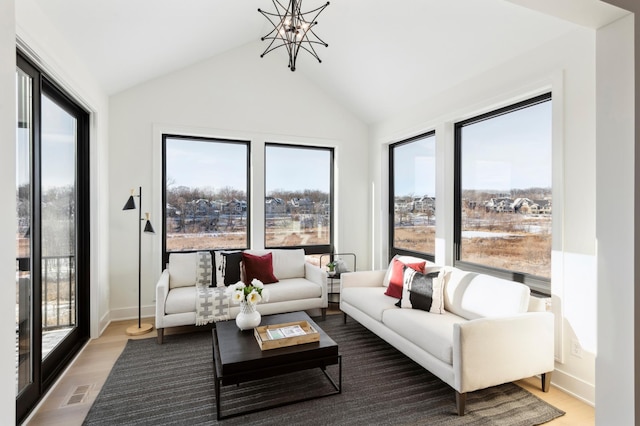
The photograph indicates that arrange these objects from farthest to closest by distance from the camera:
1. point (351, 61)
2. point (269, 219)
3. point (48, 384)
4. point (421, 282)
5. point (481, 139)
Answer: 1. point (269, 219)
2. point (351, 61)
3. point (481, 139)
4. point (421, 282)
5. point (48, 384)

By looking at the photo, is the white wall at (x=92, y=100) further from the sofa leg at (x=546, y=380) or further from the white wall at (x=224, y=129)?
the sofa leg at (x=546, y=380)

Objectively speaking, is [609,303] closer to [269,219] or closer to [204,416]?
[204,416]

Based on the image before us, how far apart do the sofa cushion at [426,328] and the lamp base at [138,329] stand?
2.51 meters

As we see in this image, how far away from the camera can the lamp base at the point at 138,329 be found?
3540mm

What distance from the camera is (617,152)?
163cm

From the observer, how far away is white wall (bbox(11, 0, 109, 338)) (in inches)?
84.3

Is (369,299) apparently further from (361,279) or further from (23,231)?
(23,231)

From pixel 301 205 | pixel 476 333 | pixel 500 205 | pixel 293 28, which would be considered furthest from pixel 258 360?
pixel 301 205

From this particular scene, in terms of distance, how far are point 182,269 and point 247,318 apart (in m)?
1.61

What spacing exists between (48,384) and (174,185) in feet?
8.09

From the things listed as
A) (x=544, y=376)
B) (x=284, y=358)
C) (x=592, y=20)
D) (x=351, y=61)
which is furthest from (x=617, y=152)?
(x=351, y=61)

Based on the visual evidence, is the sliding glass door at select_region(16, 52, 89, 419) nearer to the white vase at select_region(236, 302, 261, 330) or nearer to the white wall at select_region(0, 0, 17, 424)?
the white wall at select_region(0, 0, 17, 424)

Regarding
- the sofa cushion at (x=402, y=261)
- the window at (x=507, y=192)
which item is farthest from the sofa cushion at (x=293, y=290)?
the window at (x=507, y=192)

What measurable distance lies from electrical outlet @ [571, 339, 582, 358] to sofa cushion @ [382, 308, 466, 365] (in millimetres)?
748
